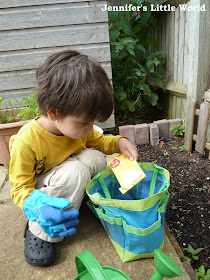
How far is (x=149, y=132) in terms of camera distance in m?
2.51

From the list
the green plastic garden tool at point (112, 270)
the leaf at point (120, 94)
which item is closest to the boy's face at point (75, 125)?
the green plastic garden tool at point (112, 270)

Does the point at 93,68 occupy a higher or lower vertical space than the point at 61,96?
higher

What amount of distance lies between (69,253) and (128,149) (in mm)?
644

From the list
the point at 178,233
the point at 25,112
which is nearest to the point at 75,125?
the point at 178,233

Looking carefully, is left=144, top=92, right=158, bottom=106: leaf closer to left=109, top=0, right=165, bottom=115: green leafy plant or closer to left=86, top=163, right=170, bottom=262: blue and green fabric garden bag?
left=109, top=0, right=165, bottom=115: green leafy plant

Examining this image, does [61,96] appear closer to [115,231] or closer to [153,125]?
[115,231]

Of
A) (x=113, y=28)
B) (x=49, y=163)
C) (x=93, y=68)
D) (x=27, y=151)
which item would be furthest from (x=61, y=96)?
(x=113, y=28)

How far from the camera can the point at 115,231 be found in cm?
111

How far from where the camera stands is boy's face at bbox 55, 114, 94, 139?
3.42 ft

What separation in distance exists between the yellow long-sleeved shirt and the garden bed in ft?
2.70

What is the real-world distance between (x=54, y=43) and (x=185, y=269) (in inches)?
87.5

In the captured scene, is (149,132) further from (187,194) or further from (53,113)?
(53,113)

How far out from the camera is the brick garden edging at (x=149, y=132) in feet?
8.07

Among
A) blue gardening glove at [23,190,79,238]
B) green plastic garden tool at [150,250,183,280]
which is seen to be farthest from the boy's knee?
green plastic garden tool at [150,250,183,280]
